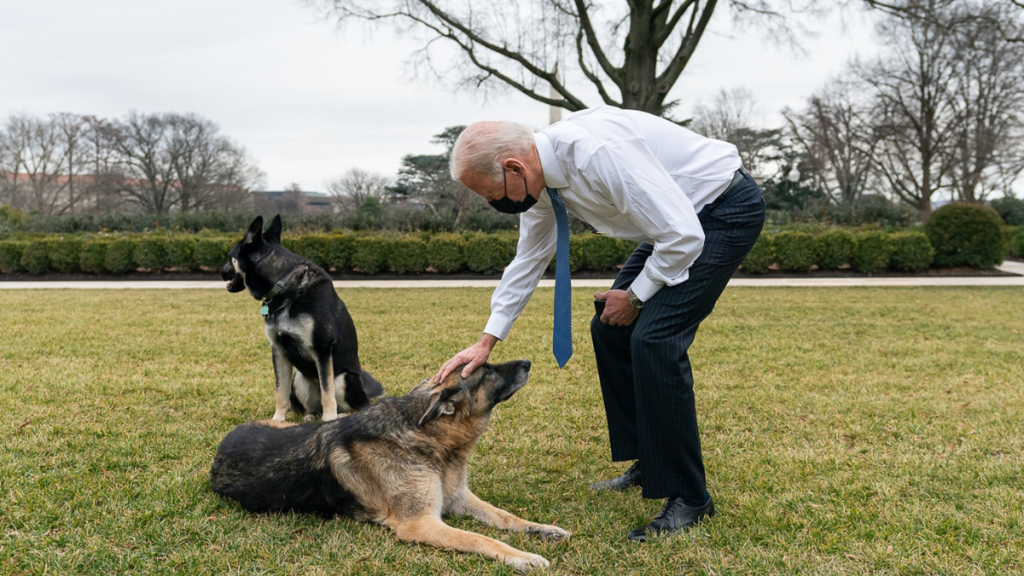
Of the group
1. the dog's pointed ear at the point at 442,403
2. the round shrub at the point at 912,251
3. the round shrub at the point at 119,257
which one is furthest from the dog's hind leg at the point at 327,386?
the round shrub at the point at 912,251

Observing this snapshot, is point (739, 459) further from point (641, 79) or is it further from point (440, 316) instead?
point (641, 79)

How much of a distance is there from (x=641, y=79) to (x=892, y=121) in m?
21.6

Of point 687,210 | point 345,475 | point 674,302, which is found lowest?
point 345,475

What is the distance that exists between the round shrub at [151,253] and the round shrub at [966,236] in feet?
59.4

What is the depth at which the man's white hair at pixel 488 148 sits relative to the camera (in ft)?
8.51

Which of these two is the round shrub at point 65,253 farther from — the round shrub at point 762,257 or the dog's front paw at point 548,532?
the dog's front paw at point 548,532

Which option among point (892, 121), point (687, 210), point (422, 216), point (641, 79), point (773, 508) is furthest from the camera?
point (892, 121)

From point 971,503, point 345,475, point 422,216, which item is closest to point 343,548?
point 345,475

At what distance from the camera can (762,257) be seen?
15.4 m

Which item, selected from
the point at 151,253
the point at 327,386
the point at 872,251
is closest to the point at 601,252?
the point at 872,251

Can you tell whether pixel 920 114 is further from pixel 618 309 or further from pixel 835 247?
pixel 618 309

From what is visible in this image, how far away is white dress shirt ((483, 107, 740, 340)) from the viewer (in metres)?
2.56

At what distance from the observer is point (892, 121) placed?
32.1 meters

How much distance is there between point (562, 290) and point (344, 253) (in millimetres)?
13013
